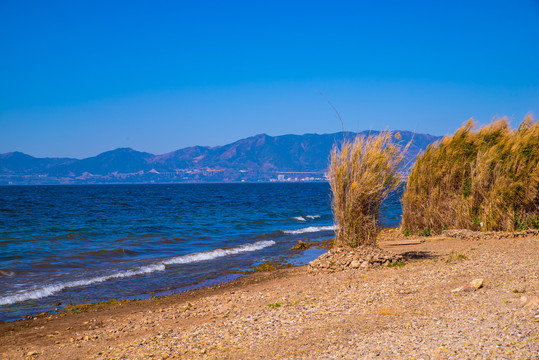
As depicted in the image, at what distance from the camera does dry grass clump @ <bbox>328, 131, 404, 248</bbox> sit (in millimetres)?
10383

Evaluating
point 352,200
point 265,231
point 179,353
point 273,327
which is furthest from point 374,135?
point 265,231

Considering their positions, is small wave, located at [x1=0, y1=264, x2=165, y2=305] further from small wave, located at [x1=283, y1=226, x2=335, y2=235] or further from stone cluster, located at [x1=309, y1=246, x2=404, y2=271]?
small wave, located at [x1=283, y1=226, x2=335, y2=235]

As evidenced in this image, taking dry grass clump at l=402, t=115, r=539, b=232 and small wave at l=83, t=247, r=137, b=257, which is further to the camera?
small wave at l=83, t=247, r=137, b=257

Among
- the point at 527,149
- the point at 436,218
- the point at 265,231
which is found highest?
the point at 527,149

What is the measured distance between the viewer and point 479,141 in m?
15.5

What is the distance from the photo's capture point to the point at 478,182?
14.1m

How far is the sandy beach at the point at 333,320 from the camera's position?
16.2 ft

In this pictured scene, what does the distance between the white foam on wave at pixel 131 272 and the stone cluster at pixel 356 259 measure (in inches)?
229

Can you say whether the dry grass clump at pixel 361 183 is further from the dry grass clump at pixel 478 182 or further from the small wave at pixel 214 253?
the small wave at pixel 214 253

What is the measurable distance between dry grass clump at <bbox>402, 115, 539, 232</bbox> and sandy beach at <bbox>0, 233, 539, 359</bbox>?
362 centimetres

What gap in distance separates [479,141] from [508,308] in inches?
433

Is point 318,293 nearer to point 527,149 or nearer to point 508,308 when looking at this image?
point 508,308

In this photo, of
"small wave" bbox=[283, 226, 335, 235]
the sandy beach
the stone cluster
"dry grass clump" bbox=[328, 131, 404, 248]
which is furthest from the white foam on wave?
"dry grass clump" bbox=[328, 131, 404, 248]

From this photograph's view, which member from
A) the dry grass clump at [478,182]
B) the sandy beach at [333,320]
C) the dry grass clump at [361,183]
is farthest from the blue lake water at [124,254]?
the dry grass clump at [478,182]
